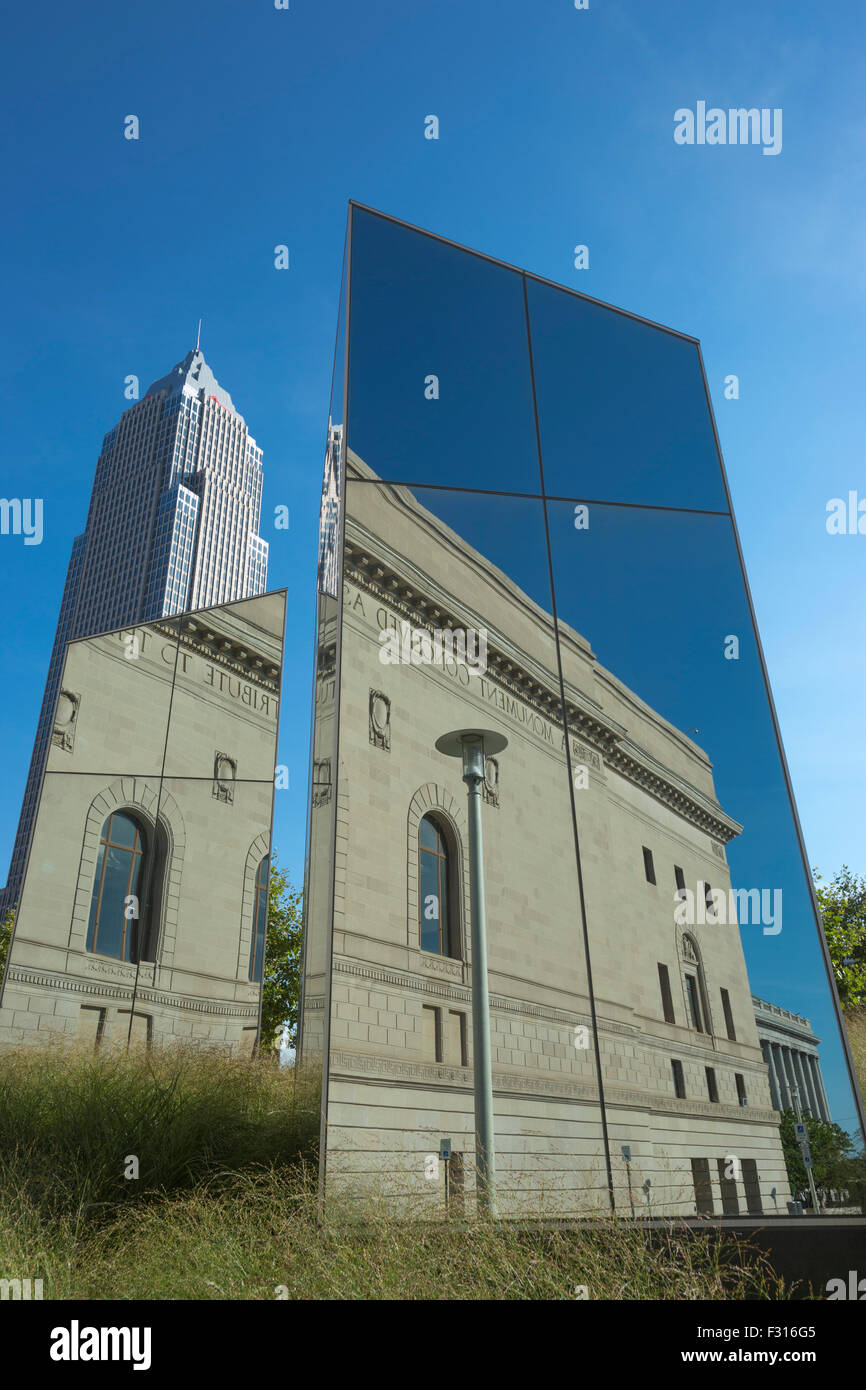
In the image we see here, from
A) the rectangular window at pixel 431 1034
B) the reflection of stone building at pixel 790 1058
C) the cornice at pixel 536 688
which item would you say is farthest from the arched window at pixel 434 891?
the reflection of stone building at pixel 790 1058

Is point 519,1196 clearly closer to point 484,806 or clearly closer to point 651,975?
point 651,975

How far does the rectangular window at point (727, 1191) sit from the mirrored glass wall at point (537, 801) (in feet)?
0.05

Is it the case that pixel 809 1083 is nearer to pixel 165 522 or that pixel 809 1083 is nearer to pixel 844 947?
pixel 844 947

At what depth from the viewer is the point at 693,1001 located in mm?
7113


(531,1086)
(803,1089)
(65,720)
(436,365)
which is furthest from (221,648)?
(803,1089)

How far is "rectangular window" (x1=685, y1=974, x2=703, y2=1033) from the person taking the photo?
23.2ft

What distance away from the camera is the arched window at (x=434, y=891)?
6.56 m

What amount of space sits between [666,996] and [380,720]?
3251 millimetres

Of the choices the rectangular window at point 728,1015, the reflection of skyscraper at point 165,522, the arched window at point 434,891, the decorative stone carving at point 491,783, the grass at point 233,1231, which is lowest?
the grass at point 233,1231

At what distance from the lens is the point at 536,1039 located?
21.0 ft

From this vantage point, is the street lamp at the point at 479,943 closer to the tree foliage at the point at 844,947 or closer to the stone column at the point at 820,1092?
the stone column at the point at 820,1092
